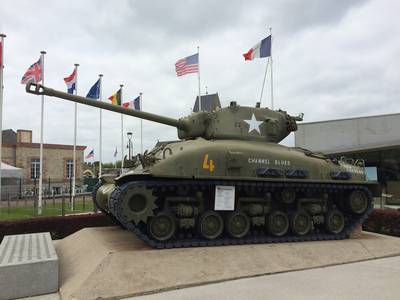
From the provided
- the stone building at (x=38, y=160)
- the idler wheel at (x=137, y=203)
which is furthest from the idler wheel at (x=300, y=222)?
the stone building at (x=38, y=160)

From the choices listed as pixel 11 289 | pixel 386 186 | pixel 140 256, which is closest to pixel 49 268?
pixel 11 289

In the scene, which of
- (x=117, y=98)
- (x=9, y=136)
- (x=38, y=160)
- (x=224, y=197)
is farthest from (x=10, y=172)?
(x=224, y=197)

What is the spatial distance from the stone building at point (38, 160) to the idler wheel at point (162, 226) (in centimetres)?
3587

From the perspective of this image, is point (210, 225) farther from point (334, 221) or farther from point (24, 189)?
point (24, 189)

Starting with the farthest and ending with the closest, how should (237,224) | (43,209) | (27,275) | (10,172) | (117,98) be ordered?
(10,172) < (117,98) < (43,209) < (237,224) < (27,275)

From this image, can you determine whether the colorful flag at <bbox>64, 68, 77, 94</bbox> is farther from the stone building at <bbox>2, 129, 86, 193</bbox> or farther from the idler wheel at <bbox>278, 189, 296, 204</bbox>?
the stone building at <bbox>2, 129, 86, 193</bbox>

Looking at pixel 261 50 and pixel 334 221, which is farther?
pixel 261 50

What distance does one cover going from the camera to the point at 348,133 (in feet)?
104

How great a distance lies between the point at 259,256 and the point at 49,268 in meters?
4.19

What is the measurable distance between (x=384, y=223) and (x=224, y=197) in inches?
277

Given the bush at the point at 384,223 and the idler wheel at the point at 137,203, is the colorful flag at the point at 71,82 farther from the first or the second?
the bush at the point at 384,223

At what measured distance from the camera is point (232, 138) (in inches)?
435

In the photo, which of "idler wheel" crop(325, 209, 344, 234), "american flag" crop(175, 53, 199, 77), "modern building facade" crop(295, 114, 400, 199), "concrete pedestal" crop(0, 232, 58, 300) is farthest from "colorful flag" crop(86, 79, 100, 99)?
"concrete pedestal" crop(0, 232, 58, 300)

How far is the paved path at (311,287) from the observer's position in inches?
269
